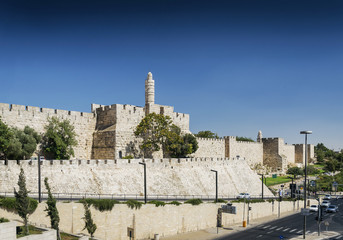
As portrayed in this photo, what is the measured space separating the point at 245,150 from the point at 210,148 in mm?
15205

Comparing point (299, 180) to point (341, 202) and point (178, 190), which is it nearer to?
point (341, 202)

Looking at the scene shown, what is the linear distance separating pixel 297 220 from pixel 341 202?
57.7ft

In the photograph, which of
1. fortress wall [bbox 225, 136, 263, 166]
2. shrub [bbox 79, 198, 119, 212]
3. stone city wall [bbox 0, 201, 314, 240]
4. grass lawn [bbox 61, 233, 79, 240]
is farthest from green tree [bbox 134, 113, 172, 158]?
fortress wall [bbox 225, 136, 263, 166]

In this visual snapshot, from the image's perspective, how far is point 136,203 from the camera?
26.0 meters

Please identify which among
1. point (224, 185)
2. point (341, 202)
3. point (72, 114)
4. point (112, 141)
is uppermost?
point (72, 114)

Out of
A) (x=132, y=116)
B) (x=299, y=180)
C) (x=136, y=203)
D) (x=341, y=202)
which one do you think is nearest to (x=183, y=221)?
(x=136, y=203)

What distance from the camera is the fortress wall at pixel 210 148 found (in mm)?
56881

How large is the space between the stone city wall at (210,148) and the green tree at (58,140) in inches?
863

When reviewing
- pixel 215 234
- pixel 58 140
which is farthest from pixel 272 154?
pixel 58 140

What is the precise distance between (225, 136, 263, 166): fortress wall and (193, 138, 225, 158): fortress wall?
1836mm

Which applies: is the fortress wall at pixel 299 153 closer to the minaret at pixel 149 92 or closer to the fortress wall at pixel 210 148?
the fortress wall at pixel 210 148

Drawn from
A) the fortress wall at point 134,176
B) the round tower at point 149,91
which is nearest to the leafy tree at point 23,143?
the fortress wall at point 134,176

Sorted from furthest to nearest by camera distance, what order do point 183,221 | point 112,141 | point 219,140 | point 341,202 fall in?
point 219,140 < point 341,202 < point 112,141 < point 183,221

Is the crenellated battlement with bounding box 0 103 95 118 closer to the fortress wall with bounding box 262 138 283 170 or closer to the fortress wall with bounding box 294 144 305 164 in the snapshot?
the fortress wall with bounding box 262 138 283 170
